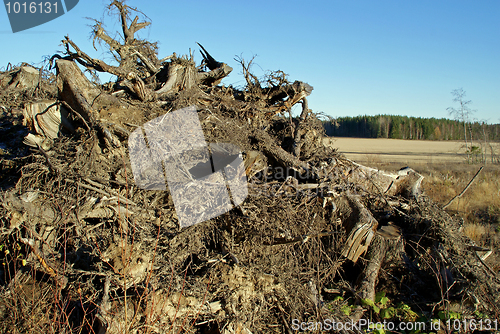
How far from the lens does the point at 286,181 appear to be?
14.0 feet

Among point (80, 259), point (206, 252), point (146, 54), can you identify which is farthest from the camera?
point (146, 54)

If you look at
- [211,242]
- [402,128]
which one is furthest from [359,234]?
[402,128]

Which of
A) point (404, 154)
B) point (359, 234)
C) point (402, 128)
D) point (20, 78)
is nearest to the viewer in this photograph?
point (359, 234)

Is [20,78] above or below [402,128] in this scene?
below

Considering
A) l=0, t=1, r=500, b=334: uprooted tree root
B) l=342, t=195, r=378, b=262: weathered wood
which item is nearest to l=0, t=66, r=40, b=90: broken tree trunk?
l=0, t=1, r=500, b=334: uprooted tree root

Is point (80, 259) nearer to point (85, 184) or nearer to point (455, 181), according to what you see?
point (85, 184)

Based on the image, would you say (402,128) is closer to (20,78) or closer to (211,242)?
(20,78)

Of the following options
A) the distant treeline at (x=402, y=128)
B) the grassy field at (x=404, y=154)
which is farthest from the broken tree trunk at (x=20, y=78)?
the distant treeline at (x=402, y=128)

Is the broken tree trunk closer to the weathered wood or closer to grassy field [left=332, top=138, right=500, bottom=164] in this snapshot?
the weathered wood

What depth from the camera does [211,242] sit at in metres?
3.79

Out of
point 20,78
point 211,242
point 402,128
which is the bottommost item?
point 211,242

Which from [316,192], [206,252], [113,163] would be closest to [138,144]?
[113,163]

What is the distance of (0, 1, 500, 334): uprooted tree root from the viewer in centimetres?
312

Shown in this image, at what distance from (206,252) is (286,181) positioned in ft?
4.81
